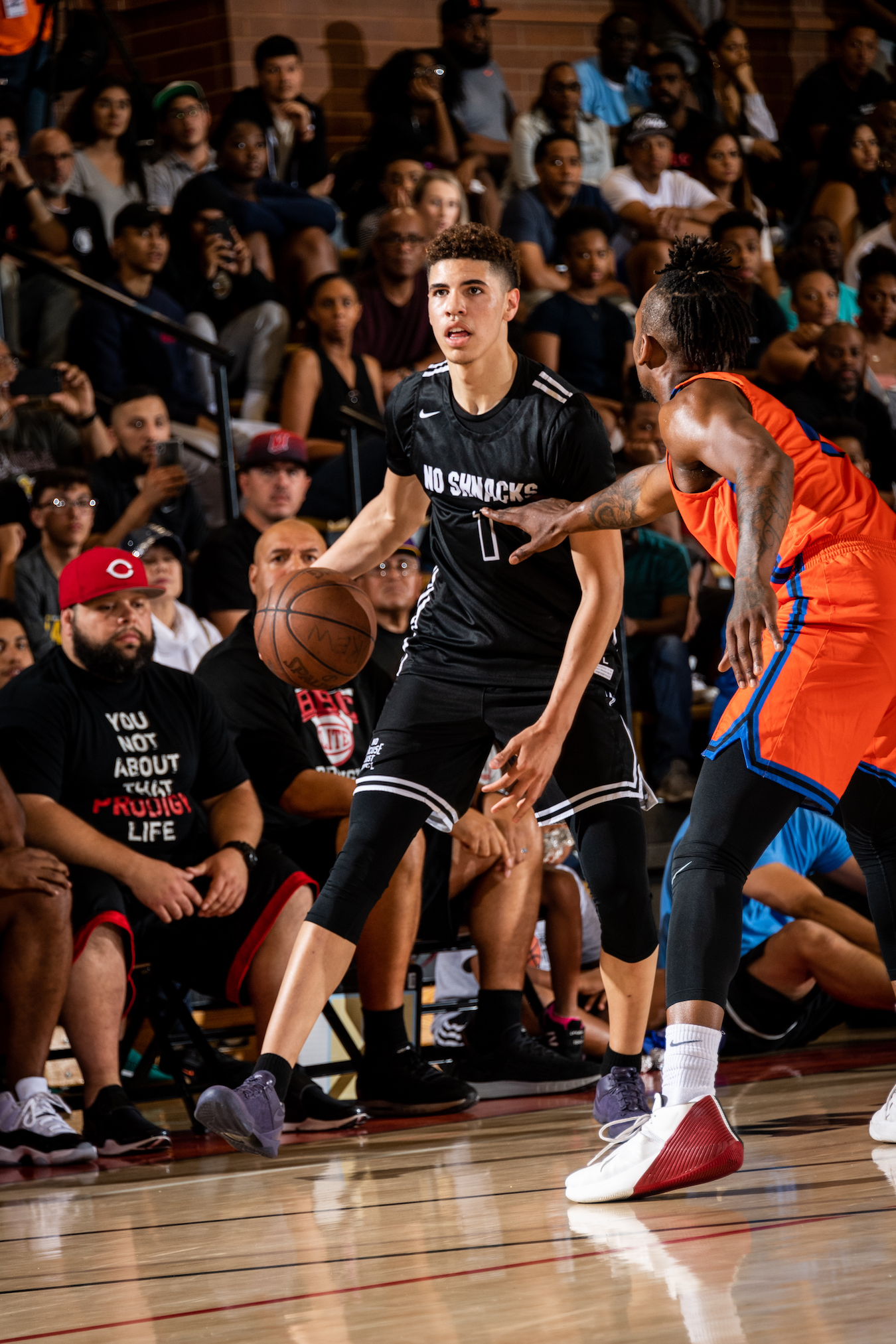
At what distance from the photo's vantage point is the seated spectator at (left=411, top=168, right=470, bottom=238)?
902cm

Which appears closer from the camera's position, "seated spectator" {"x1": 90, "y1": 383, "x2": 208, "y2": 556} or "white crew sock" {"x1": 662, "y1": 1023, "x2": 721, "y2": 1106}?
Answer: "white crew sock" {"x1": 662, "y1": 1023, "x2": 721, "y2": 1106}

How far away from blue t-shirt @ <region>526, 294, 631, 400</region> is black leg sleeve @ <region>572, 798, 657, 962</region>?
18.3ft

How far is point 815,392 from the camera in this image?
870 cm

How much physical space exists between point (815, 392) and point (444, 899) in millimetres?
4815

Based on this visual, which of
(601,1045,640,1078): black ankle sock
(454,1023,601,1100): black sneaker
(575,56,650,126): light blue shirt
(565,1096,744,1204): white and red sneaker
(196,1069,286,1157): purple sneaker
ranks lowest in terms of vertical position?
(454,1023,601,1100): black sneaker

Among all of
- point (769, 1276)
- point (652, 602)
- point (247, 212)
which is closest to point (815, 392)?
point (652, 602)

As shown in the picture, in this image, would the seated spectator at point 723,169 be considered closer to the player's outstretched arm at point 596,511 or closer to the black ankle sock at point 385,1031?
the black ankle sock at point 385,1031

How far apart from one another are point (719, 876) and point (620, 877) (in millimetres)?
810

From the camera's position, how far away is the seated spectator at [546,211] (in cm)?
927

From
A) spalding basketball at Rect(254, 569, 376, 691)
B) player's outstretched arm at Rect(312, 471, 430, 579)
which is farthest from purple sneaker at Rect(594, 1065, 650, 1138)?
player's outstretched arm at Rect(312, 471, 430, 579)

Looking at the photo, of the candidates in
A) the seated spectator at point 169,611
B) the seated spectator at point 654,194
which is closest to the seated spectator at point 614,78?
the seated spectator at point 654,194

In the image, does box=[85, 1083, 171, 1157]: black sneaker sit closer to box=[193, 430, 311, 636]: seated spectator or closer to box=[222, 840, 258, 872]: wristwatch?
box=[222, 840, 258, 872]: wristwatch

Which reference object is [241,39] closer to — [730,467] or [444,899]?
[444,899]

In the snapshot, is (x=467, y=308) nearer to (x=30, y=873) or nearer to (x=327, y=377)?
(x=30, y=873)
